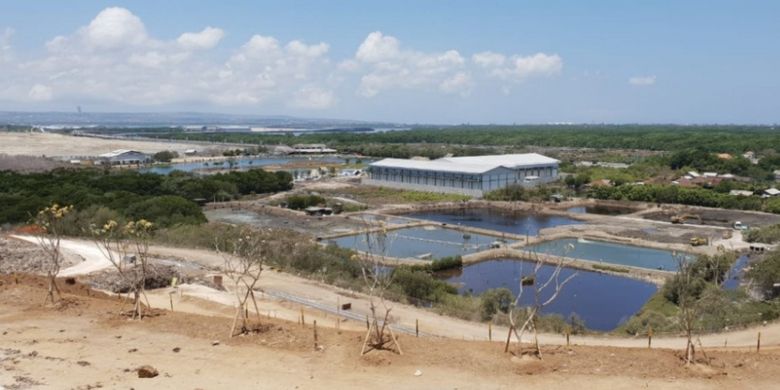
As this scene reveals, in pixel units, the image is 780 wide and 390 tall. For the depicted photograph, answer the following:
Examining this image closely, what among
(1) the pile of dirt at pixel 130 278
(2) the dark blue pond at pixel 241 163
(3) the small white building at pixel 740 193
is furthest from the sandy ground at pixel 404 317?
(2) the dark blue pond at pixel 241 163

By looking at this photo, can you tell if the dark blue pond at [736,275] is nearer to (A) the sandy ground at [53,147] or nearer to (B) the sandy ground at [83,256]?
(B) the sandy ground at [83,256]

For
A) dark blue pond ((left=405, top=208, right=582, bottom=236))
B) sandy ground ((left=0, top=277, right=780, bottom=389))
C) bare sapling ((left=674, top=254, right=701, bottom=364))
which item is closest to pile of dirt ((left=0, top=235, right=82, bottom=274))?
sandy ground ((left=0, top=277, right=780, bottom=389))

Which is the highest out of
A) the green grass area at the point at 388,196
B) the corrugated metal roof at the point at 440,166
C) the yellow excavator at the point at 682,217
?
the corrugated metal roof at the point at 440,166

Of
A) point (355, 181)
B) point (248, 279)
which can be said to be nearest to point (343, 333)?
point (248, 279)

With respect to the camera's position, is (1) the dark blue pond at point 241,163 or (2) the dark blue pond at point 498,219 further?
(1) the dark blue pond at point 241,163

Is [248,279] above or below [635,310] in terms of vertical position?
above

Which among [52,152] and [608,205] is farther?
[52,152]

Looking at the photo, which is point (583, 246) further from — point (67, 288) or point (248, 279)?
point (67, 288)
